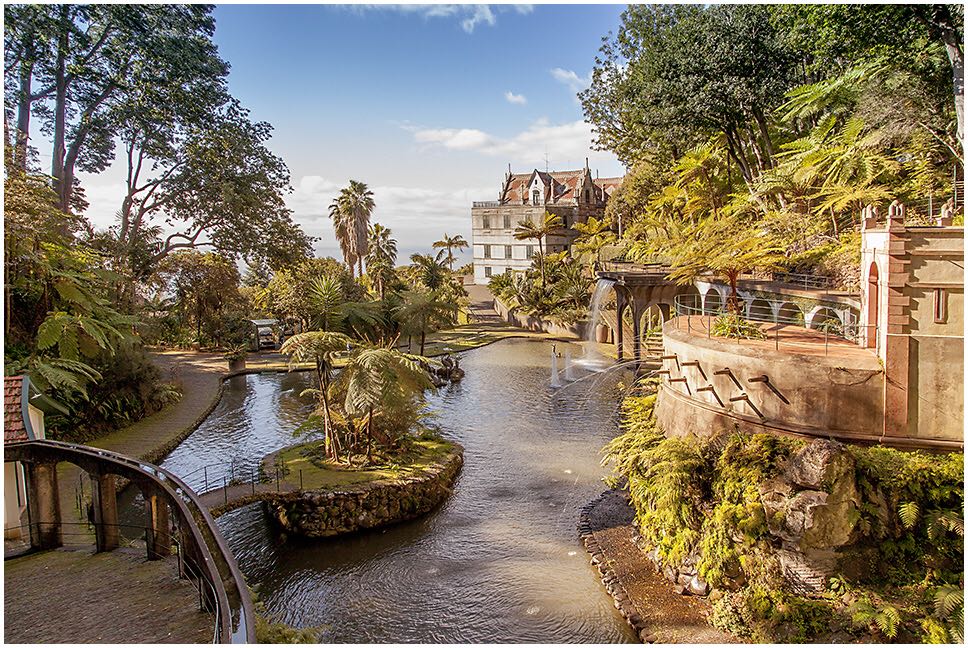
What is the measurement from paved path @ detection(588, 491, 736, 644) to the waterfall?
19170mm

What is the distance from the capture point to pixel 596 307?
125ft

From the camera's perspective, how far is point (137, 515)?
16.6 m

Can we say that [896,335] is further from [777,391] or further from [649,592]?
[649,592]

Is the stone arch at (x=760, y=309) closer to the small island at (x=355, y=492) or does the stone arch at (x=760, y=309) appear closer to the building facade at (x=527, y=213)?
the small island at (x=355, y=492)

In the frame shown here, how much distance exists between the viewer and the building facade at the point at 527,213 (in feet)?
216

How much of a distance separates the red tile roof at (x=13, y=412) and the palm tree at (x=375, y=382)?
7611mm

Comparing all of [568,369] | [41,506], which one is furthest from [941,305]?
[568,369]

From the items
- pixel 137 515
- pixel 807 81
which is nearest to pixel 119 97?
pixel 137 515

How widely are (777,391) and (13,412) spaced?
15.2 meters

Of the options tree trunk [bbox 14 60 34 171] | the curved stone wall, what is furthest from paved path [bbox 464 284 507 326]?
the curved stone wall

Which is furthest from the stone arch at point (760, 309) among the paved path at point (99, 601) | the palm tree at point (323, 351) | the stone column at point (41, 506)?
the stone column at point (41, 506)

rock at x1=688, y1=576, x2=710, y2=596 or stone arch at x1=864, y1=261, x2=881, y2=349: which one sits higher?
stone arch at x1=864, y1=261, x2=881, y2=349

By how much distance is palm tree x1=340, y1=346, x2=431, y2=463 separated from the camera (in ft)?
56.7

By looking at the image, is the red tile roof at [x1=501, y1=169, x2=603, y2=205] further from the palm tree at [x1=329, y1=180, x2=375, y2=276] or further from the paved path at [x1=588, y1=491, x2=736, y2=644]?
the paved path at [x1=588, y1=491, x2=736, y2=644]
